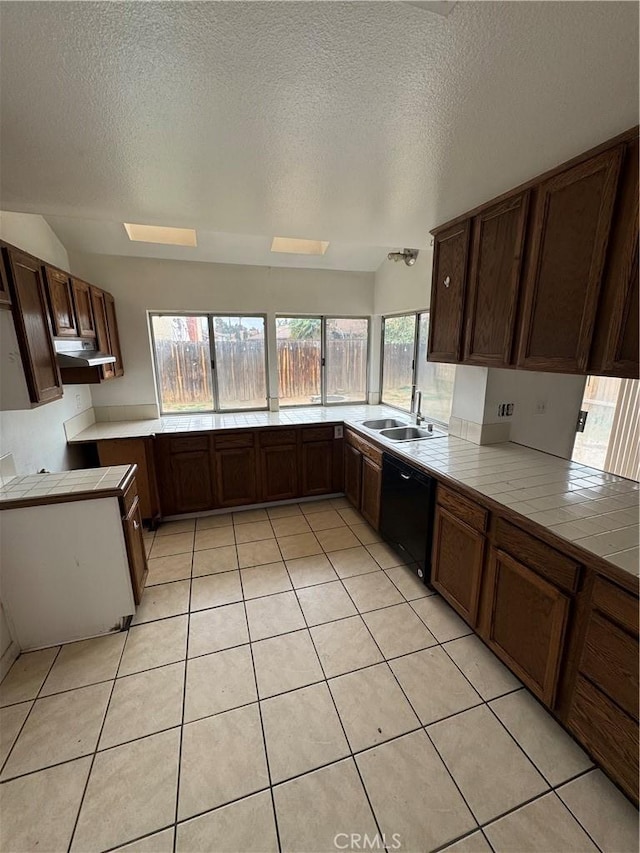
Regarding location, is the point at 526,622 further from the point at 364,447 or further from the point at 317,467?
the point at 317,467

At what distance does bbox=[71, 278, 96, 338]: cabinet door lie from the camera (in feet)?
8.22

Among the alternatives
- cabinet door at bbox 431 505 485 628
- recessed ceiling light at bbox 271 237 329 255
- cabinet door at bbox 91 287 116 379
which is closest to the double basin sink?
cabinet door at bbox 431 505 485 628

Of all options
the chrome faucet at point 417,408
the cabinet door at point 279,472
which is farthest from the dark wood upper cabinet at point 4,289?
the chrome faucet at point 417,408

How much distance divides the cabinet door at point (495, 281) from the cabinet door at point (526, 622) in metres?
1.10

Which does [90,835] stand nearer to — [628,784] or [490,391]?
[628,784]

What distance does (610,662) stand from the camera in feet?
4.05

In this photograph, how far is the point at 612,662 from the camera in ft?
4.03

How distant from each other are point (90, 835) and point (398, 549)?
2066 millimetres

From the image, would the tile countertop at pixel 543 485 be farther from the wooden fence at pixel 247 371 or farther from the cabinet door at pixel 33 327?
the cabinet door at pixel 33 327

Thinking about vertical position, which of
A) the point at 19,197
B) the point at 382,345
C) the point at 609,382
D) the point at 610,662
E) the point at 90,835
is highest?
the point at 19,197

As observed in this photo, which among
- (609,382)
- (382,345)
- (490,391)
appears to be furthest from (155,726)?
(609,382)

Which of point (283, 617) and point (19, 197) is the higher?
point (19, 197)

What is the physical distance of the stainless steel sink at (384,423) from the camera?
343 cm

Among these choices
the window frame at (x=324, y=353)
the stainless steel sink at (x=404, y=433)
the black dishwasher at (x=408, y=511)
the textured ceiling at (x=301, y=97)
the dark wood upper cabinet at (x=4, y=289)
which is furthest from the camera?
the window frame at (x=324, y=353)
